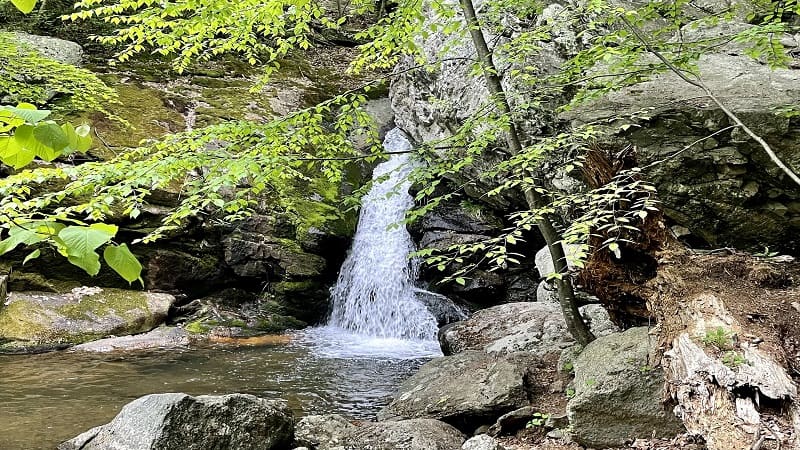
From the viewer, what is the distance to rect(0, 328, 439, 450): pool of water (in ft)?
18.1

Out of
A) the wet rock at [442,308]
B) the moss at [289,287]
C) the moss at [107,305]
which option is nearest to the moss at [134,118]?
the moss at [107,305]

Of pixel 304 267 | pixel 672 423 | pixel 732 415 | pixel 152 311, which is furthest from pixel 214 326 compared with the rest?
pixel 732 415

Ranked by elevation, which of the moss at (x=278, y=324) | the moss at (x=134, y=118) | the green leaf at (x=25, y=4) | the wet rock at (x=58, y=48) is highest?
the wet rock at (x=58, y=48)

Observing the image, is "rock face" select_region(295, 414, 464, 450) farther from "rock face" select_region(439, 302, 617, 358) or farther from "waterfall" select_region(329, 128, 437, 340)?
"waterfall" select_region(329, 128, 437, 340)

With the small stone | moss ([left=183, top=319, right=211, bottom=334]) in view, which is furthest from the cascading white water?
the small stone

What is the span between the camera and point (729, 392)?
267 cm

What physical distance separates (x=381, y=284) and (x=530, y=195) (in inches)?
265

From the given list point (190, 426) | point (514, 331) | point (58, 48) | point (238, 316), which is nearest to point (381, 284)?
point (238, 316)

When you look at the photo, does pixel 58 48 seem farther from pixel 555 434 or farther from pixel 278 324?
pixel 555 434

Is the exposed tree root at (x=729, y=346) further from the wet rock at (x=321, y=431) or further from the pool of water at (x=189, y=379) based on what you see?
the pool of water at (x=189, y=379)

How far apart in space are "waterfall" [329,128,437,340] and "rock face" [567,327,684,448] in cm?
642

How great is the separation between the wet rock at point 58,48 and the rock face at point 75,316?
21.4 ft

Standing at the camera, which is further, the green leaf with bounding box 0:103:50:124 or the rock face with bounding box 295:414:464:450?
the rock face with bounding box 295:414:464:450

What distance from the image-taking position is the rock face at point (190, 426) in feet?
13.0
